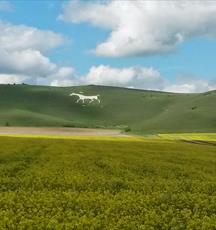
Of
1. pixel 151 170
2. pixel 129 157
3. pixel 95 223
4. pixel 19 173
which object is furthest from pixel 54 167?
pixel 95 223

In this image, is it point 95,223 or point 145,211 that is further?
point 145,211

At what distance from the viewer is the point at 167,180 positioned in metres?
40.9

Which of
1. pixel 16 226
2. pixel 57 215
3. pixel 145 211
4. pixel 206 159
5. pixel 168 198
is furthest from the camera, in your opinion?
pixel 206 159

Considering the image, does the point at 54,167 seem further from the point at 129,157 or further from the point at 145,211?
the point at 145,211

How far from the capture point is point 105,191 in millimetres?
34438

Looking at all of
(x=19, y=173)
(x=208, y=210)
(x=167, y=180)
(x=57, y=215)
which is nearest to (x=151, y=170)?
(x=167, y=180)

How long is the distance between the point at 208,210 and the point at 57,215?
890cm

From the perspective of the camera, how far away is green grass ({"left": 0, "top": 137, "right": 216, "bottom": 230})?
1024 inches

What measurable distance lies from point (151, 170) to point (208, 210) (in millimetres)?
17091

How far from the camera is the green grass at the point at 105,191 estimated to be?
26.0m

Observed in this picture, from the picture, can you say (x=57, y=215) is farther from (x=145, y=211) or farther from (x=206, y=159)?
(x=206, y=159)

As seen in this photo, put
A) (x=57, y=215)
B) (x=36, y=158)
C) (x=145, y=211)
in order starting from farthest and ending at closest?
(x=36, y=158), (x=145, y=211), (x=57, y=215)

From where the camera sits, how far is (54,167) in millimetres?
44844

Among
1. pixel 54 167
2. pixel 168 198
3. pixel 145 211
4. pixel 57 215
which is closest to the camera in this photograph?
pixel 57 215
